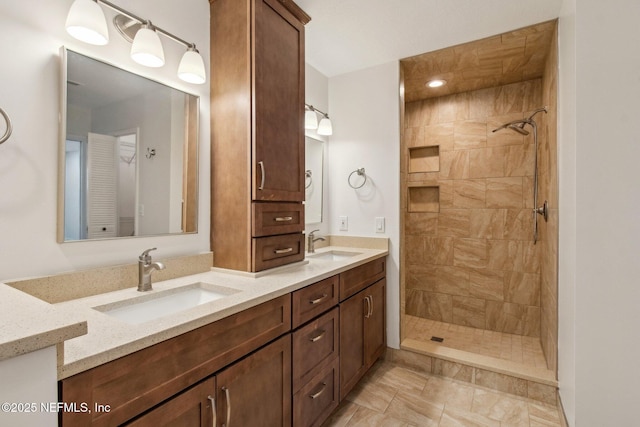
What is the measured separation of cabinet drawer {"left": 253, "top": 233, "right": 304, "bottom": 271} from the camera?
155 centimetres

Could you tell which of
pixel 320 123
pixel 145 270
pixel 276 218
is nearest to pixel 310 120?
pixel 320 123

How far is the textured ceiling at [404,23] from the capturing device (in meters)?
1.79

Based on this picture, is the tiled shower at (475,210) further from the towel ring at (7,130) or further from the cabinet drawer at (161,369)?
the towel ring at (7,130)

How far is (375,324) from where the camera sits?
7.33 feet

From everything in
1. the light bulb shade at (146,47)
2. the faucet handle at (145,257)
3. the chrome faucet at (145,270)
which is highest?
the light bulb shade at (146,47)

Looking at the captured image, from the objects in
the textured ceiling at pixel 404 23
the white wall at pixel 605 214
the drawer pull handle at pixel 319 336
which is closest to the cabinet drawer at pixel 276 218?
the drawer pull handle at pixel 319 336

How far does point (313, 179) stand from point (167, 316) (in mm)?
1783

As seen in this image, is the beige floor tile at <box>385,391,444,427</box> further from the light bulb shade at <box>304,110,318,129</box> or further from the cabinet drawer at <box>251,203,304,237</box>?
the light bulb shade at <box>304,110,318,129</box>

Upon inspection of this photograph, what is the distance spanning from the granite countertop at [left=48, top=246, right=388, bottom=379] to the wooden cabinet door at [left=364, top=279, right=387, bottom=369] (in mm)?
488

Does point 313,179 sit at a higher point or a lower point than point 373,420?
higher

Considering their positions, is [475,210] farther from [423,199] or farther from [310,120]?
[310,120]

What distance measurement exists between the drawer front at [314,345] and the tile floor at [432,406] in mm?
458

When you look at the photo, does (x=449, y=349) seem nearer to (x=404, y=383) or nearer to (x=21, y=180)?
(x=404, y=383)

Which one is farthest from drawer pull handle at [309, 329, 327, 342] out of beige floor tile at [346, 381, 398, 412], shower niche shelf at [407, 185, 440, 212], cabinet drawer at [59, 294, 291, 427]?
shower niche shelf at [407, 185, 440, 212]
